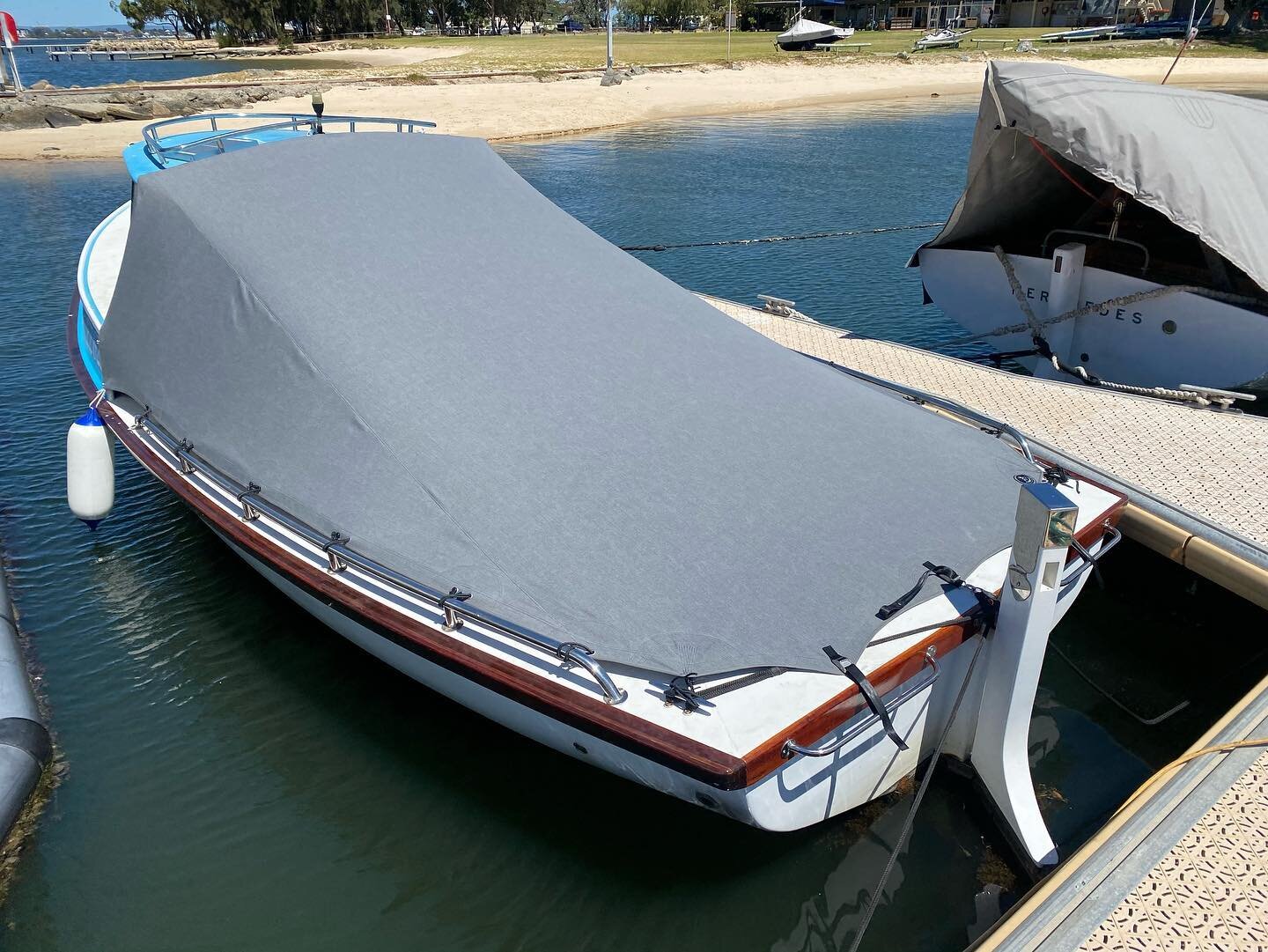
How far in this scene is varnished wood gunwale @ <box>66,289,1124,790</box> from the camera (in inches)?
182

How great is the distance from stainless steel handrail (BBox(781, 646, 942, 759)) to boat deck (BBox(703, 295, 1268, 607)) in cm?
361

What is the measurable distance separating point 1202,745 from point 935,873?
1790mm

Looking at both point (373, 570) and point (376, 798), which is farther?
point (376, 798)

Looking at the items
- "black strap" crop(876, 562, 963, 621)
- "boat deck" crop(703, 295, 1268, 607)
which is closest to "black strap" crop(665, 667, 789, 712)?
"black strap" crop(876, 562, 963, 621)

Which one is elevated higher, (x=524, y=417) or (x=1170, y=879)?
(x=524, y=417)

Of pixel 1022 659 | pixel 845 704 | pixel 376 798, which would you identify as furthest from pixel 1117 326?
pixel 376 798

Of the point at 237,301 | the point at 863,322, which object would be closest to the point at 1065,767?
the point at 237,301

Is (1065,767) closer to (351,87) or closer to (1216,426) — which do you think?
(1216,426)

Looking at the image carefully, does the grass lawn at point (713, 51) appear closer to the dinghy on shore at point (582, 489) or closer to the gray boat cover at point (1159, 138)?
the gray boat cover at point (1159, 138)

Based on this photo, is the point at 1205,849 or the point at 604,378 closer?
the point at 1205,849

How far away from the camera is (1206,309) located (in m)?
11.6

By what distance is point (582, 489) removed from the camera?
5621 mm

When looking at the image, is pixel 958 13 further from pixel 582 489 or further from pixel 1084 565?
pixel 582 489

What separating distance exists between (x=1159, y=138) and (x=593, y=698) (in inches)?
399
